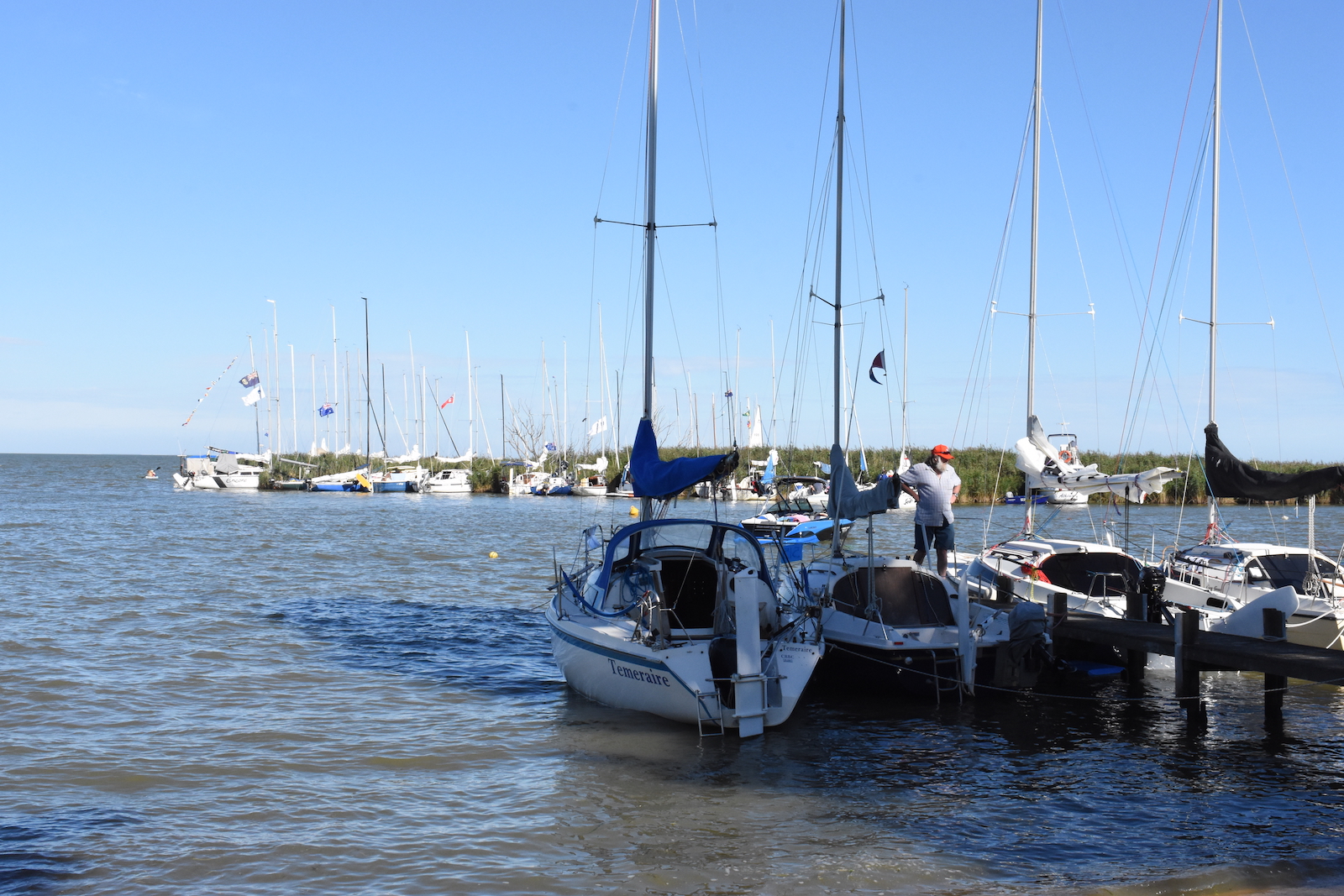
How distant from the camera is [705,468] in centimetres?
1333

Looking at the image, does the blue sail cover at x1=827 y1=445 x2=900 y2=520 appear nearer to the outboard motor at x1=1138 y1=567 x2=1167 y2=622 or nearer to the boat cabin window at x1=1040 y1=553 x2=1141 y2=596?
the outboard motor at x1=1138 y1=567 x2=1167 y2=622

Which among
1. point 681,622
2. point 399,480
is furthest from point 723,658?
point 399,480

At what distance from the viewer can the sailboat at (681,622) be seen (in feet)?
37.3

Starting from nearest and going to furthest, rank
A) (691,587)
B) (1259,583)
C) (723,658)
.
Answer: (723,658) → (691,587) → (1259,583)

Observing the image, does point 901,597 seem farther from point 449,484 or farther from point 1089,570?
point 449,484

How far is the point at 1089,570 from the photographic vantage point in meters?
17.0

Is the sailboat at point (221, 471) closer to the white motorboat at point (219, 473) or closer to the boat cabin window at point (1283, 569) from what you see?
the white motorboat at point (219, 473)

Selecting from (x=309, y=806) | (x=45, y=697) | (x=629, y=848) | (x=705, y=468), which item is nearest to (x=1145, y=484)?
(x=705, y=468)

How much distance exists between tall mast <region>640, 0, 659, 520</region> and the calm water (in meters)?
4.84

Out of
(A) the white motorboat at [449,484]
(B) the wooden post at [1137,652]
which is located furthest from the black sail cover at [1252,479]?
(A) the white motorboat at [449,484]

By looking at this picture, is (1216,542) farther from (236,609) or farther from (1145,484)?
(236,609)

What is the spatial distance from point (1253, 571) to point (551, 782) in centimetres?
1197

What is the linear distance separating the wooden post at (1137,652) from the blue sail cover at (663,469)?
6.00m

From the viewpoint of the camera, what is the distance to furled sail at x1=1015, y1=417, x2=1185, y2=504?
16.2 metres
